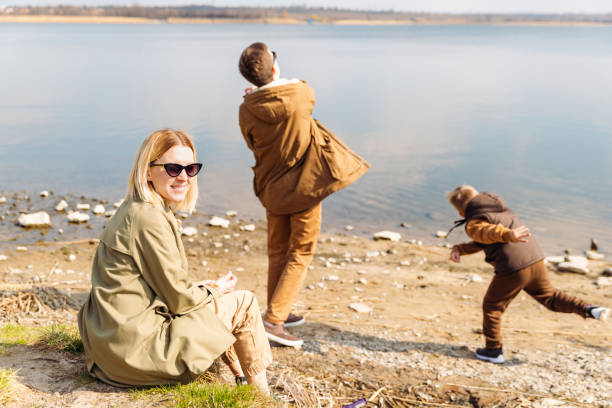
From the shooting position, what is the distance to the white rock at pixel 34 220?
9.88m

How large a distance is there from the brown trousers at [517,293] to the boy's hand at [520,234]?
369mm

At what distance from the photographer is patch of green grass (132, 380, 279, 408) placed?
3420mm

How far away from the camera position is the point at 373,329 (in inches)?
239

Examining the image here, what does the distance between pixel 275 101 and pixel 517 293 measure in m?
2.74

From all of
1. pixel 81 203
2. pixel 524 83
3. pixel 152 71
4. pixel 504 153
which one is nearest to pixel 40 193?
pixel 81 203

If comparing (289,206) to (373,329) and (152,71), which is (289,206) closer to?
(373,329)

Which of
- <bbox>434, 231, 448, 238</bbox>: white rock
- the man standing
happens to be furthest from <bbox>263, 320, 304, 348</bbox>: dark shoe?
<bbox>434, 231, 448, 238</bbox>: white rock

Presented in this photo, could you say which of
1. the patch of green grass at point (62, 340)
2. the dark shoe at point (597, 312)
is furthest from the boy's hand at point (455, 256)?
the patch of green grass at point (62, 340)

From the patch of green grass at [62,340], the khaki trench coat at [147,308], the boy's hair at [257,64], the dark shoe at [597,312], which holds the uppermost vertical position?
the boy's hair at [257,64]

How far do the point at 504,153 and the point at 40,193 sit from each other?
1286 cm

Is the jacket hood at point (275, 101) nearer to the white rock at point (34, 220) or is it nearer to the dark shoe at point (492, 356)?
the dark shoe at point (492, 356)

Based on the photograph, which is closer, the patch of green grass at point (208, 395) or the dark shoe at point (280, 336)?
the patch of green grass at point (208, 395)

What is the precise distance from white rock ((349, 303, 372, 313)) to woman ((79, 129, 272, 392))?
3358 mm

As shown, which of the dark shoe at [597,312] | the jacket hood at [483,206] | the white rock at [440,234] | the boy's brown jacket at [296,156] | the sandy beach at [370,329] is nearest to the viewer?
the sandy beach at [370,329]
